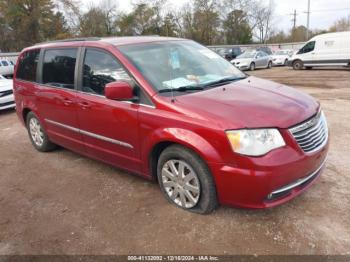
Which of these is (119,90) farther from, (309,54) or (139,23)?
(139,23)

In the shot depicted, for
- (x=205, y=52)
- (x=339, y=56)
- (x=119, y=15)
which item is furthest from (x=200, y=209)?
(x=119, y=15)

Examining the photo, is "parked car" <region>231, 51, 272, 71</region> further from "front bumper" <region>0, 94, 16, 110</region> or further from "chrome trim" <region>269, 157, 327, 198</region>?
"chrome trim" <region>269, 157, 327, 198</region>

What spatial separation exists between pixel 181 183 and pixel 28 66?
141 inches

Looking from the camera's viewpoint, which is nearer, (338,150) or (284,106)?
(284,106)

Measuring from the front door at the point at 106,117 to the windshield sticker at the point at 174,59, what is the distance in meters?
0.58

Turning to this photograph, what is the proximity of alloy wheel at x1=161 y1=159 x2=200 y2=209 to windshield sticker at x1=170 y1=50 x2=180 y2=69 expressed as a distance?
115 centimetres

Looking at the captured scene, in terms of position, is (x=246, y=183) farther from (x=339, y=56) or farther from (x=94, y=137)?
(x=339, y=56)

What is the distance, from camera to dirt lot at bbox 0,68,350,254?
299 cm

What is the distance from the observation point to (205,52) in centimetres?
448

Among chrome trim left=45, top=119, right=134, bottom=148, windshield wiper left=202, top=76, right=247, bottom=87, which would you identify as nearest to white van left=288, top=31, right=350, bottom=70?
windshield wiper left=202, top=76, right=247, bottom=87

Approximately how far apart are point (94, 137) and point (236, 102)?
6.29ft

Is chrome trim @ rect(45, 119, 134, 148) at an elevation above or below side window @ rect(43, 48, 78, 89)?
below

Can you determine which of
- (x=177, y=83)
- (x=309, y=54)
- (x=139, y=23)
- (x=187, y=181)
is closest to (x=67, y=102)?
(x=177, y=83)

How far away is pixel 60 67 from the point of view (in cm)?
467
